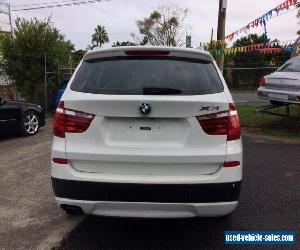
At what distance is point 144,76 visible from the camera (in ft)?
12.9

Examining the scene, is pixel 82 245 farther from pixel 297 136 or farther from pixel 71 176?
pixel 297 136

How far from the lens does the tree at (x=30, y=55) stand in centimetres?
1555

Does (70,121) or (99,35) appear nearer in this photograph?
(70,121)

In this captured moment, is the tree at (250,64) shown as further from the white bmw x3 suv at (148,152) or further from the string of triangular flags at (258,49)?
the white bmw x3 suv at (148,152)

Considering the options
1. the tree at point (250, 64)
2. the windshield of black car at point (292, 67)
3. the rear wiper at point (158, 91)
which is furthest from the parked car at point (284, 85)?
the rear wiper at point (158, 91)

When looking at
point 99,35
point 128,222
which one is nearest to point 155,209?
point 128,222

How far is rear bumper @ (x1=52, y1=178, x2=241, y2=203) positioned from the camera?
3555 mm

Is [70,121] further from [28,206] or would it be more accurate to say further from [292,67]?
[292,67]

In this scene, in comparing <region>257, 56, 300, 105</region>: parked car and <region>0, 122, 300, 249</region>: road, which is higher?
<region>257, 56, 300, 105</region>: parked car

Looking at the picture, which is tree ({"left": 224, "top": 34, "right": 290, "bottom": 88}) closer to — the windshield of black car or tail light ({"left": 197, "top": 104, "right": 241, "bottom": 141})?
the windshield of black car

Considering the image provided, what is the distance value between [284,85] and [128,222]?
6.47 m

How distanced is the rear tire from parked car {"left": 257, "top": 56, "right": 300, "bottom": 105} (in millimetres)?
5538

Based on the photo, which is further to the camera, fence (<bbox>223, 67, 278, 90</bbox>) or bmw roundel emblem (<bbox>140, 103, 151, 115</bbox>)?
fence (<bbox>223, 67, 278, 90</bbox>)

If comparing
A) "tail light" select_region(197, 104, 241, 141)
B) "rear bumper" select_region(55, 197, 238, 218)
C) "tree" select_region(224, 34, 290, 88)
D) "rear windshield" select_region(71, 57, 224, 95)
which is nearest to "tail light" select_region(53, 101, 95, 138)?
"rear windshield" select_region(71, 57, 224, 95)
